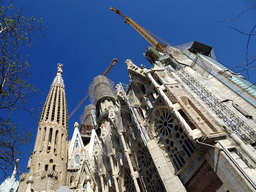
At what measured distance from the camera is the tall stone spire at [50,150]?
22250mm

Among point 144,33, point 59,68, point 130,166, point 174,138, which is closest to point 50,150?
point 130,166

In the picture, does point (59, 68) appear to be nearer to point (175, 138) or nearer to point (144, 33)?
point (144, 33)

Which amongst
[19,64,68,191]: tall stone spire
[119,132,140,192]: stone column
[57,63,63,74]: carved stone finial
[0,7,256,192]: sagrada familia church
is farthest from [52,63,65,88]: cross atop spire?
[119,132,140,192]: stone column

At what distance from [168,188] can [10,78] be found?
371 inches

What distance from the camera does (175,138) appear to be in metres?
12.2

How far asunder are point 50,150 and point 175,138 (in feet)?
62.9

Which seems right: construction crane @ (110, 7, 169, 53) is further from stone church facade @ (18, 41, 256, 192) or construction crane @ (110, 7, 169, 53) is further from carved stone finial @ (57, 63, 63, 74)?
carved stone finial @ (57, 63, 63, 74)

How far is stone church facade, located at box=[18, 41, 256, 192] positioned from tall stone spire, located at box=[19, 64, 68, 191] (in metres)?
0.12

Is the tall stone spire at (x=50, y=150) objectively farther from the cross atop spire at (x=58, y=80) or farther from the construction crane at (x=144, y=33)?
the construction crane at (x=144, y=33)

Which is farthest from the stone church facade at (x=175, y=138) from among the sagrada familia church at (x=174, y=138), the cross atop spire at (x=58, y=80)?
the cross atop spire at (x=58, y=80)

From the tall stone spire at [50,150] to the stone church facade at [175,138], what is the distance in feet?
0.39

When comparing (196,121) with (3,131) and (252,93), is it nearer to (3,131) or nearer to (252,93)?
(252,93)

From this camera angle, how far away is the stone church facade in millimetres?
9312

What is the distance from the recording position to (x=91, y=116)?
53031 mm
